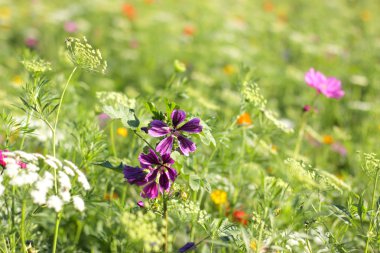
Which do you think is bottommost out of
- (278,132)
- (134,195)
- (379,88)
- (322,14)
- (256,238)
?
(322,14)

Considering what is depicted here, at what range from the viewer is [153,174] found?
5.97 ft

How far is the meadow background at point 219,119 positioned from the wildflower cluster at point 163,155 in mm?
60

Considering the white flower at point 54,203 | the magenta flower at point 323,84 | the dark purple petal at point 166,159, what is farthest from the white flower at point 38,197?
the magenta flower at point 323,84

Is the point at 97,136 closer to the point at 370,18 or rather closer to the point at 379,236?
the point at 379,236

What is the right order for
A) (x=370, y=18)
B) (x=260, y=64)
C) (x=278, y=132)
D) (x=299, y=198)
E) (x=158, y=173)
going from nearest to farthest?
(x=158, y=173) → (x=299, y=198) → (x=278, y=132) → (x=260, y=64) → (x=370, y=18)

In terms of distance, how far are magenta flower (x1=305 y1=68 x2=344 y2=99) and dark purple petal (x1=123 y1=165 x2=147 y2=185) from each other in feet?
4.79

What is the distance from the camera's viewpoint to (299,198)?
2.06 metres

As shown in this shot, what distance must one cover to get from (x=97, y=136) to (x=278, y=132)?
3.85ft

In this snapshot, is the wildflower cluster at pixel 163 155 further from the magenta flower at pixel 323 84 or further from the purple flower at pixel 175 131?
the magenta flower at pixel 323 84

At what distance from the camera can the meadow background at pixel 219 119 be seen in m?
1.95

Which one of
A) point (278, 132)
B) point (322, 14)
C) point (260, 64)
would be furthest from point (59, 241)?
point (322, 14)

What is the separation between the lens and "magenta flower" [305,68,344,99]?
2902mm

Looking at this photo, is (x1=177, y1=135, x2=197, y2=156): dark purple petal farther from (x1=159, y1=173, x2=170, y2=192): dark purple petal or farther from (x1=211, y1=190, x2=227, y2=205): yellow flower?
(x1=211, y1=190, x2=227, y2=205): yellow flower

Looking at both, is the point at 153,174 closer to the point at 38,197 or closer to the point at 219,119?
the point at 38,197
